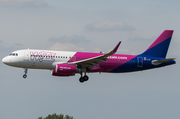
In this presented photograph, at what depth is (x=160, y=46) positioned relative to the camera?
6769cm

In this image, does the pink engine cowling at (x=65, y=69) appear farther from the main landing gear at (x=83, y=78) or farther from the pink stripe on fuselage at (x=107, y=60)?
the main landing gear at (x=83, y=78)

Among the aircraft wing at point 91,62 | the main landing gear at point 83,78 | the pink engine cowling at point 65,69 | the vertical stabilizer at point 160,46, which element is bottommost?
the main landing gear at point 83,78

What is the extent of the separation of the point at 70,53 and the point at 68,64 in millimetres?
2028

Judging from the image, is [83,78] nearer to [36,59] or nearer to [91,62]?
[91,62]

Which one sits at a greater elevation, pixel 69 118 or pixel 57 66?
pixel 57 66

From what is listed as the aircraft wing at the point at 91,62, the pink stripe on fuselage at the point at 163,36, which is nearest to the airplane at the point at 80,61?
the aircraft wing at the point at 91,62

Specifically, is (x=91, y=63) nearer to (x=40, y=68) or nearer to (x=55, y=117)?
(x=40, y=68)

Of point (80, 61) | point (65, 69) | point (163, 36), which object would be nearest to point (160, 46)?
point (163, 36)

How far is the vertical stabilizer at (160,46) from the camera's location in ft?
219

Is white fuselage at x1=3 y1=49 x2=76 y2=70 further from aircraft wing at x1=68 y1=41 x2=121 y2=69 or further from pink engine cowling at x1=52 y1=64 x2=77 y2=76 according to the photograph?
aircraft wing at x1=68 y1=41 x2=121 y2=69

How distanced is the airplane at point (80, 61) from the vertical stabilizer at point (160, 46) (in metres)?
0.19

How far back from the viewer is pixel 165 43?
6812 centimetres

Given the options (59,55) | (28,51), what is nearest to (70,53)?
(59,55)

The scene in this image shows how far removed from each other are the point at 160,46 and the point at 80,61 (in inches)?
644
